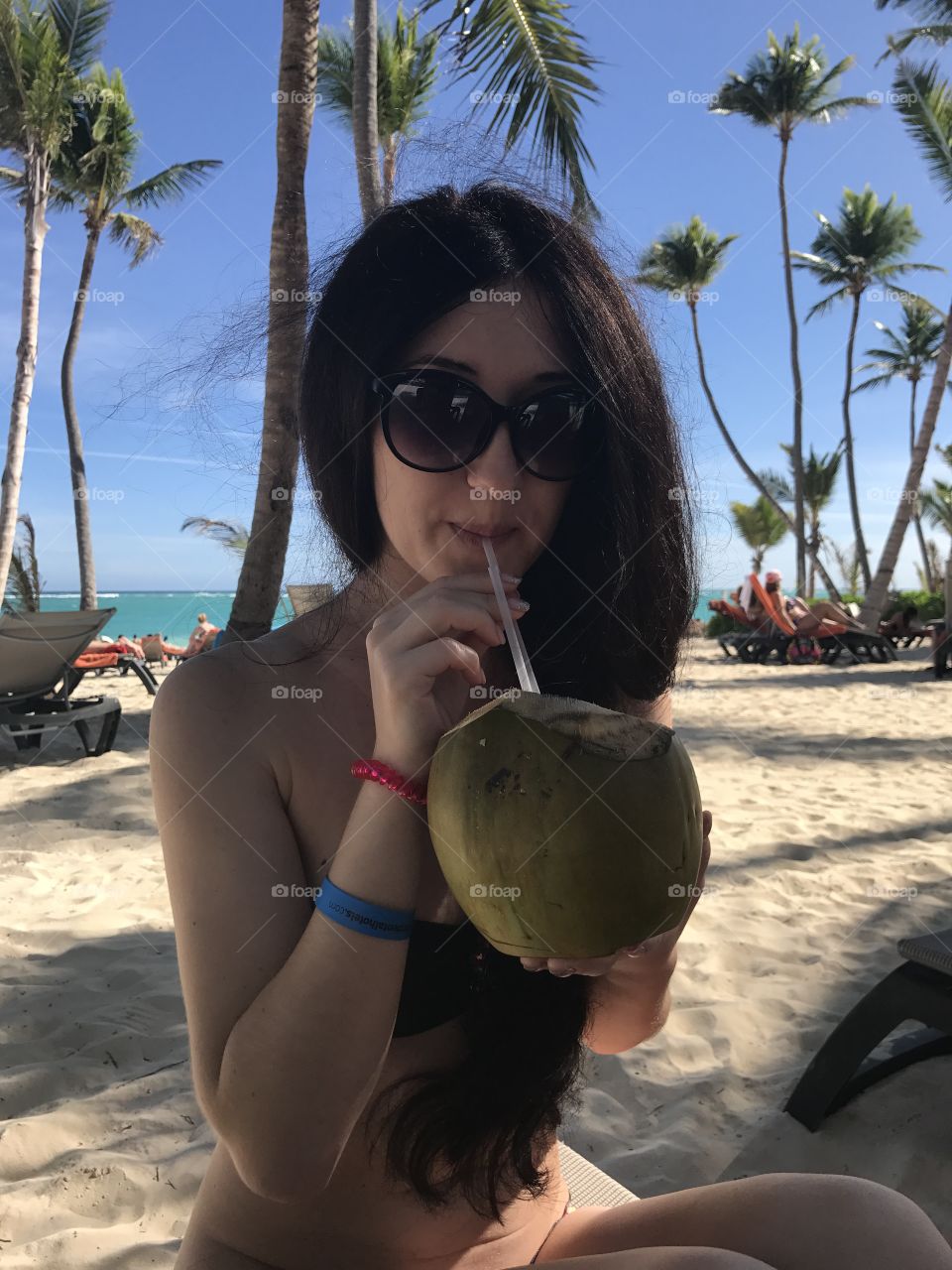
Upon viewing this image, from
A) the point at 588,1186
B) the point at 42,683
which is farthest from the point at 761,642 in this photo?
the point at 588,1186

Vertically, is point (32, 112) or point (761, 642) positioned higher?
point (32, 112)

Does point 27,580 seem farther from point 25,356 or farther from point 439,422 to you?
point 439,422

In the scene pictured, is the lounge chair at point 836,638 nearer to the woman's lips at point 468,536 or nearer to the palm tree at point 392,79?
the palm tree at point 392,79

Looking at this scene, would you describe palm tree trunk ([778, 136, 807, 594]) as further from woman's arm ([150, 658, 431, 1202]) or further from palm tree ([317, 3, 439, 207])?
woman's arm ([150, 658, 431, 1202])

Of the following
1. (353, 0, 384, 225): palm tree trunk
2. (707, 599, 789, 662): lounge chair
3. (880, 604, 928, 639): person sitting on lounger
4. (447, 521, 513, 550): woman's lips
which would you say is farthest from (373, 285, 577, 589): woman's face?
(880, 604, 928, 639): person sitting on lounger

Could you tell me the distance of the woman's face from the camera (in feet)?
2.95

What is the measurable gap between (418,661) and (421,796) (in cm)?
12

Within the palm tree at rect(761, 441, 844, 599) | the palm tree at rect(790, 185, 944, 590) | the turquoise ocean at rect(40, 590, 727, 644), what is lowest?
the turquoise ocean at rect(40, 590, 727, 644)

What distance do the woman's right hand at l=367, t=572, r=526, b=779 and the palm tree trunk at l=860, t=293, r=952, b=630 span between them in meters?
12.7

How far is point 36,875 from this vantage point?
12.1 feet

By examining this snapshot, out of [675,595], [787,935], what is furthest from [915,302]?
[675,595]

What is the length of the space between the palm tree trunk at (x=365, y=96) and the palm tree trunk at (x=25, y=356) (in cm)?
703

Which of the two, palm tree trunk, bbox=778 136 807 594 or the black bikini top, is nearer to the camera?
the black bikini top

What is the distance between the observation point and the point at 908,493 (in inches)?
485
